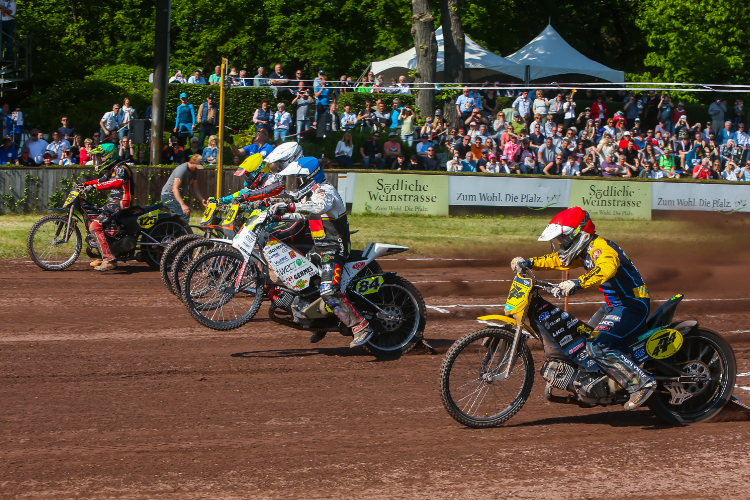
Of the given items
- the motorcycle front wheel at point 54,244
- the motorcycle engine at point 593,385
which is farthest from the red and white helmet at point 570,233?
the motorcycle front wheel at point 54,244

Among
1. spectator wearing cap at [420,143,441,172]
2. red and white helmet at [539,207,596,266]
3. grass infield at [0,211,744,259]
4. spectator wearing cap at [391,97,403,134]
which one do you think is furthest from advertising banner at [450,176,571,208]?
red and white helmet at [539,207,596,266]

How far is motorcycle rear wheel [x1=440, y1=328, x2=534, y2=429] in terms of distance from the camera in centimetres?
592

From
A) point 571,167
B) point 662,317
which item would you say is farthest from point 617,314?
point 571,167

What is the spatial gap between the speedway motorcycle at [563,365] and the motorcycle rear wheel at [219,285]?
3.02 m

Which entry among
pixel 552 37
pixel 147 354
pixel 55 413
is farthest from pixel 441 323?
pixel 552 37

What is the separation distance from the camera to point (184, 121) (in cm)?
2164

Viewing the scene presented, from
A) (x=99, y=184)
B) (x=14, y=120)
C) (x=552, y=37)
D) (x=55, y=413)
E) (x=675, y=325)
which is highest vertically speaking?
(x=552, y=37)

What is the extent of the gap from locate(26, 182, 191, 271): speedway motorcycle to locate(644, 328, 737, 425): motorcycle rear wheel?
8.72 m

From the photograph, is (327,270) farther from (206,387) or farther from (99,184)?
(99,184)

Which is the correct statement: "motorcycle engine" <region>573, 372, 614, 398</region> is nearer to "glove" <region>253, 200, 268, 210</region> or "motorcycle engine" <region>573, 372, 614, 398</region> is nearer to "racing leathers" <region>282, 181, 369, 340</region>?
"racing leathers" <region>282, 181, 369, 340</region>

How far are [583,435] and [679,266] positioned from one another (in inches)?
391

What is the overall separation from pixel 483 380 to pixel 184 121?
17137mm

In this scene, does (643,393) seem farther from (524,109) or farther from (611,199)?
(524,109)

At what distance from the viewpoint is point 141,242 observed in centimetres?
1307
